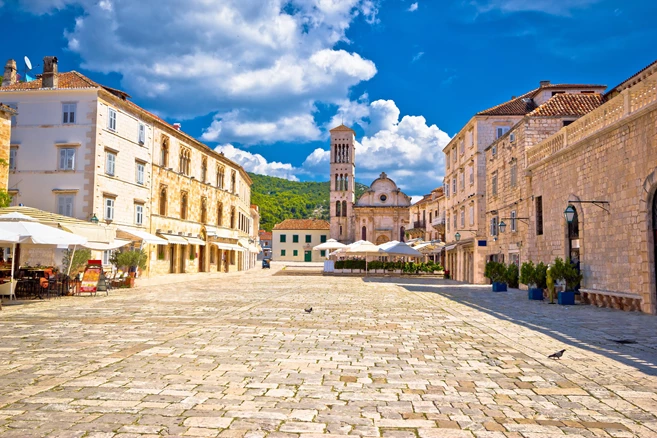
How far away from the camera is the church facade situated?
258ft

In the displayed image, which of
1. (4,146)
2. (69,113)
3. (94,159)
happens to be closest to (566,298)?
(4,146)

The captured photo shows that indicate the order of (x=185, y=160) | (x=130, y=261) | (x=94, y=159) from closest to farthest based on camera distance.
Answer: (x=130, y=261) → (x=94, y=159) → (x=185, y=160)

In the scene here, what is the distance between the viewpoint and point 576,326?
1120 centimetres

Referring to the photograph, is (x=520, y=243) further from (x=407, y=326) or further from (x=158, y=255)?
(x=158, y=255)

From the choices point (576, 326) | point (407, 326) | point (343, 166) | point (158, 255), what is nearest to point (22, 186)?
point (158, 255)

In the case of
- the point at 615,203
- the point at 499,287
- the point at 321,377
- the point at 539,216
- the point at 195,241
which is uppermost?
the point at 539,216

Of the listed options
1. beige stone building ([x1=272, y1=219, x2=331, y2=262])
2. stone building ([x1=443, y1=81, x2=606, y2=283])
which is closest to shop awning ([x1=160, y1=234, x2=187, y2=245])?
stone building ([x1=443, y1=81, x2=606, y2=283])

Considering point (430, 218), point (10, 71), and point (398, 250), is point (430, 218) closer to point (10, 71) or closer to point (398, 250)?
point (398, 250)

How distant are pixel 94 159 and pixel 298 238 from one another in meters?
66.7

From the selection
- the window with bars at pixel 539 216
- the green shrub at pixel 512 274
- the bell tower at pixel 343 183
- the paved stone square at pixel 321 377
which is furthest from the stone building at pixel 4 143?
the bell tower at pixel 343 183

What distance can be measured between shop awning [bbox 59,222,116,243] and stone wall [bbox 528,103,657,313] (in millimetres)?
16121

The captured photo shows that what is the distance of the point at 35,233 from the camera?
13953 millimetres

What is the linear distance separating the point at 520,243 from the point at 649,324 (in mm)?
13147

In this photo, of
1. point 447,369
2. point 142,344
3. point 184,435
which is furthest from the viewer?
point 142,344
